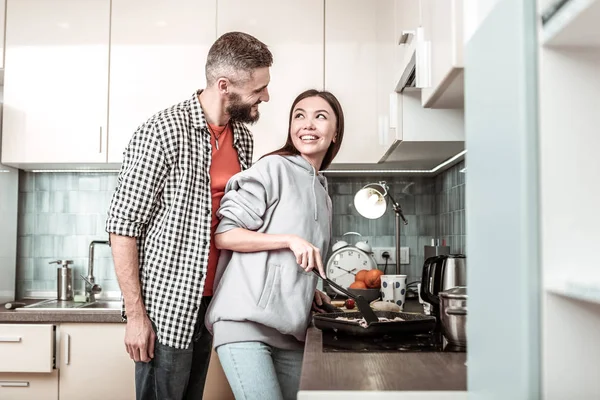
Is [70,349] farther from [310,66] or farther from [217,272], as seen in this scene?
[310,66]

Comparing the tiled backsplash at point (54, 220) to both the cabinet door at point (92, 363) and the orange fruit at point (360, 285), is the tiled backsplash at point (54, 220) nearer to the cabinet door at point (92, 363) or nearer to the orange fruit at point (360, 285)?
the cabinet door at point (92, 363)

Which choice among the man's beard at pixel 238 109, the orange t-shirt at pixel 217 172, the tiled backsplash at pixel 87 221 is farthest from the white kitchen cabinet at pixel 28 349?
the man's beard at pixel 238 109

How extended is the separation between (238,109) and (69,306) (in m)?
1.46

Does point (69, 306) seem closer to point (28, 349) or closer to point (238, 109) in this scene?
point (28, 349)

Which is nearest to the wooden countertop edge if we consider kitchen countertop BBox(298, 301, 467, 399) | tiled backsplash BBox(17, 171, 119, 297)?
kitchen countertop BBox(298, 301, 467, 399)

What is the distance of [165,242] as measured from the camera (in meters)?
1.82

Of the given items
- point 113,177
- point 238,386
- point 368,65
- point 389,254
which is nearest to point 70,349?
point 113,177

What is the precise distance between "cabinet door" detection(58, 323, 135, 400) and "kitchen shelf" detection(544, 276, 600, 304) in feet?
7.34

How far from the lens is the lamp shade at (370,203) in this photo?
10.5 ft

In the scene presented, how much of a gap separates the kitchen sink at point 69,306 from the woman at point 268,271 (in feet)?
3.72

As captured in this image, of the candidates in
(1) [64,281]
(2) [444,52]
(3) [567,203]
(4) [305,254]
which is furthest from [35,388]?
(3) [567,203]

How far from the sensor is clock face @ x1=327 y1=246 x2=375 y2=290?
2947 mm

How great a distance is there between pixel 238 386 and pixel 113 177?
6.48ft

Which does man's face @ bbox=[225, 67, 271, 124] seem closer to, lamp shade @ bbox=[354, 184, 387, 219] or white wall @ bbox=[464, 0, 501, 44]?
white wall @ bbox=[464, 0, 501, 44]
